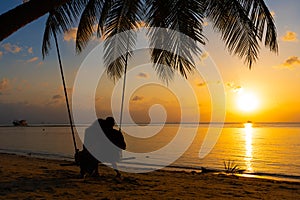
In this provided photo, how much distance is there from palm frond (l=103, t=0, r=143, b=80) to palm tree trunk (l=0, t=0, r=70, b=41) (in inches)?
148

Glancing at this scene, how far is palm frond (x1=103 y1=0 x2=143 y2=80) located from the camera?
7188 millimetres

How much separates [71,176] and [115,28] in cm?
443

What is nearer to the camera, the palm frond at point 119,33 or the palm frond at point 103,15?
the palm frond at point 119,33

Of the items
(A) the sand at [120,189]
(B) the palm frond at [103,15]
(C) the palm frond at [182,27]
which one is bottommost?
(A) the sand at [120,189]

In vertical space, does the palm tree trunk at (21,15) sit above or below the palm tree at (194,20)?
below

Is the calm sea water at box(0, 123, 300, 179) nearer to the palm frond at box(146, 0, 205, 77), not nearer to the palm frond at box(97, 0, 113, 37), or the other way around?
the palm frond at box(97, 0, 113, 37)

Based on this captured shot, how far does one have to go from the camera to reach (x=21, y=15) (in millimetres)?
3180

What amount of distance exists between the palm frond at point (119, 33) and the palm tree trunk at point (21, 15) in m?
3.77

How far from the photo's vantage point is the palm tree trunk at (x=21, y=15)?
3.08 m

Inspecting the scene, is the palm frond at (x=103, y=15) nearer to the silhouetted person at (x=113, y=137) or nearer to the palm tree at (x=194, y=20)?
the palm tree at (x=194, y=20)

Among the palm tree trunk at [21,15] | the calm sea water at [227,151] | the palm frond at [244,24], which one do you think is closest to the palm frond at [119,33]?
the palm frond at [244,24]

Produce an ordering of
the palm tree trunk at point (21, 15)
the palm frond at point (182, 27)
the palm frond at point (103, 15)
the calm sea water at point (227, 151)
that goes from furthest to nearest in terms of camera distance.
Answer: the calm sea water at point (227, 151) → the palm frond at point (103, 15) → the palm frond at point (182, 27) → the palm tree trunk at point (21, 15)

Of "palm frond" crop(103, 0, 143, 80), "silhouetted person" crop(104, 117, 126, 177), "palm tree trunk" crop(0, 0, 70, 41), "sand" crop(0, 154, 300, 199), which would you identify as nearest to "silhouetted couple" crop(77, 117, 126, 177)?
"silhouetted person" crop(104, 117, 126, 177)

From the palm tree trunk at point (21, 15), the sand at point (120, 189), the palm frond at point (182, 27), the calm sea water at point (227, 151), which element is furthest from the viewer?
the calm sea water at point (227, 151)
